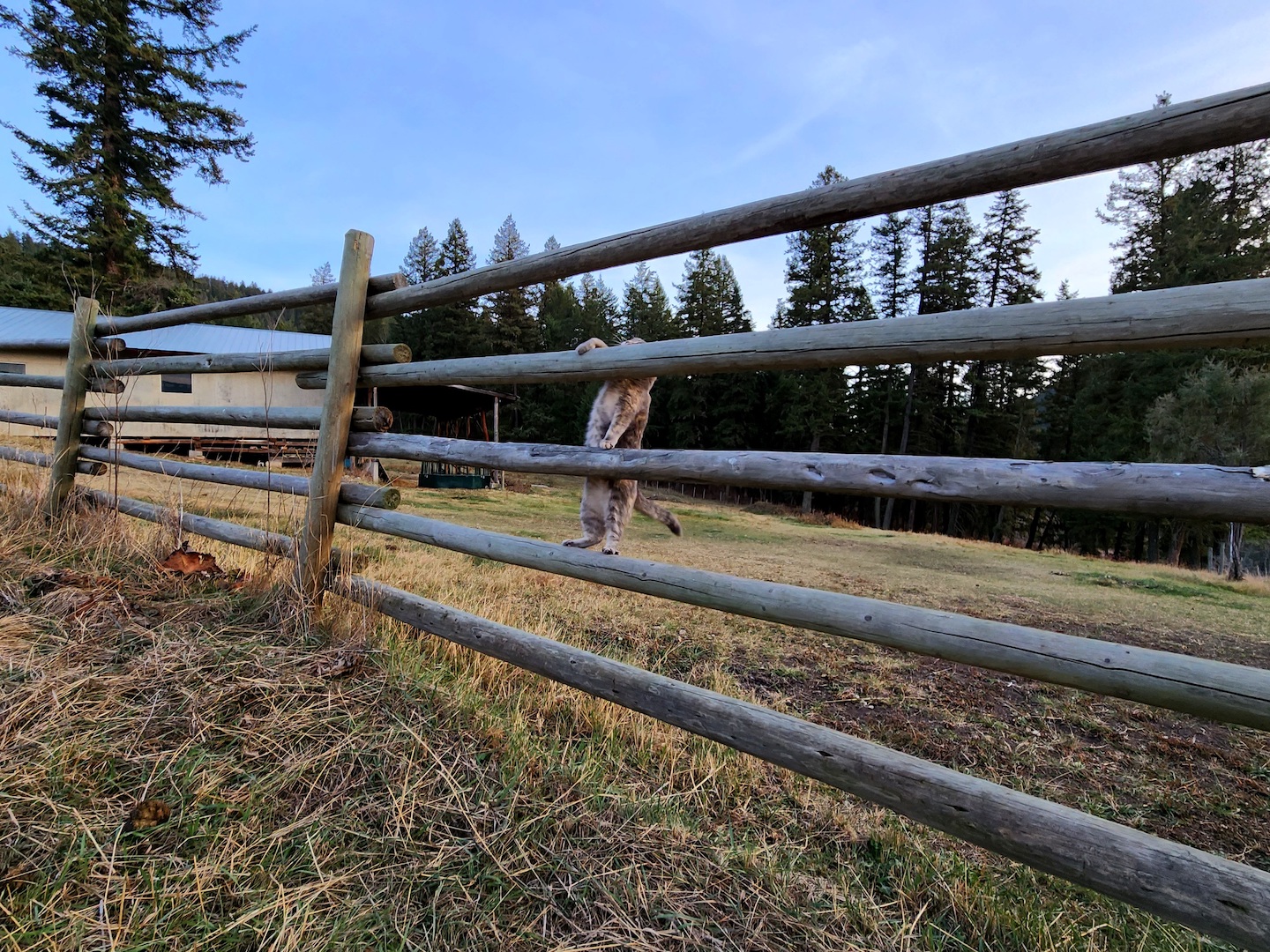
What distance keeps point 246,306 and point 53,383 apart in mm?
2707

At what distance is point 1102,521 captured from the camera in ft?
102

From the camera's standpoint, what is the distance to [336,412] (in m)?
2.89

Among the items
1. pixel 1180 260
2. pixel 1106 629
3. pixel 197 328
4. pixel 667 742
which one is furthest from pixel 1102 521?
pixel 197 328

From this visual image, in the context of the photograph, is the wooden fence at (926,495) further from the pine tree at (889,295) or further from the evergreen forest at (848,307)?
the pine tree at (889,295)

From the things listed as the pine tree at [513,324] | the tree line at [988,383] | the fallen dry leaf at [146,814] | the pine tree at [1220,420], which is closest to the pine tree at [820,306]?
the tree line at [988,383]

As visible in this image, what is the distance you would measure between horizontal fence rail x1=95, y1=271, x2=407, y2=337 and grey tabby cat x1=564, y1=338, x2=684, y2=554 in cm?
157

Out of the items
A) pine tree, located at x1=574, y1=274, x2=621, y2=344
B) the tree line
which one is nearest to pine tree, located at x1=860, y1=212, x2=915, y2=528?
the tree line

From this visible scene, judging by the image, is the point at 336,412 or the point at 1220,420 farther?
the point at 1220,420

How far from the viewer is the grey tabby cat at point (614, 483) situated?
4.06 metres

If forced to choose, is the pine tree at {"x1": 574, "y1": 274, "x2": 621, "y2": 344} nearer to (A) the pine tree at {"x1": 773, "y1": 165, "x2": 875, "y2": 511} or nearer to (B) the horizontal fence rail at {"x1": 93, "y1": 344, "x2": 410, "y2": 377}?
(A) the pine tree at {"x1": 773, "y1": 165, "x2": 875, "y2": 511}

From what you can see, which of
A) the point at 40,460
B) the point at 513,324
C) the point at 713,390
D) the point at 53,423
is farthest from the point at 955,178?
the point at 513,324

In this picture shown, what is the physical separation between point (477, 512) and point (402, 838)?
33.4ft

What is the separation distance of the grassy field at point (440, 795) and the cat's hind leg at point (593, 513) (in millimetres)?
887

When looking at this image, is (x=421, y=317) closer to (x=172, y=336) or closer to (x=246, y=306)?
(x=172, y=336)
